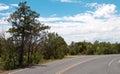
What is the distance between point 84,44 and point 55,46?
151 ft

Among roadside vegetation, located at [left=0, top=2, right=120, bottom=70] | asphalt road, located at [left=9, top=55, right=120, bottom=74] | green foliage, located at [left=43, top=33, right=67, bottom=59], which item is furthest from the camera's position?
green foliage, located at [left=43, top=33, right=67, bottom=59]

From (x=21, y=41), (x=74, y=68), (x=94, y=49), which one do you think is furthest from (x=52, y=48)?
(x=94, y=49)

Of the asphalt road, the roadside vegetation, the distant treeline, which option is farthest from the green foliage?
the distant treeline

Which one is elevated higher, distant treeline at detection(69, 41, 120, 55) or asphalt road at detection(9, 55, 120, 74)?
distant treeline at detection(69, 41, 120, 55)

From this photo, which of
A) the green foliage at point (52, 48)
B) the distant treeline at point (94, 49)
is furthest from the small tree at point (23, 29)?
the distant treeline at point (94, 49)

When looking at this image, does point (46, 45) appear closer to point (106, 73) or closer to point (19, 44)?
point (19, 44)

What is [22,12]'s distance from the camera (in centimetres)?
3909

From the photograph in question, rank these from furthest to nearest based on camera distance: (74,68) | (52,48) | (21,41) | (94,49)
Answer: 1. (94,49)
2. (52,48)
3. (21,41)
4. (74,68)

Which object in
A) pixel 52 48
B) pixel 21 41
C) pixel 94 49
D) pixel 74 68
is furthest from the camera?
pixel 94 49

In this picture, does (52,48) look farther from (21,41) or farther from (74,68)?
(74,68)

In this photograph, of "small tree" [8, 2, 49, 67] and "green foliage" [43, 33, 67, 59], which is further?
"green foliage" [43, 33, 67, 59]

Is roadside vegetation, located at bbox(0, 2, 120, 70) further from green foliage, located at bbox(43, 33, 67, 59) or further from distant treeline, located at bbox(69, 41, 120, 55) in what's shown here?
distant treeline, located at bbox(69, 41, 120, 55)

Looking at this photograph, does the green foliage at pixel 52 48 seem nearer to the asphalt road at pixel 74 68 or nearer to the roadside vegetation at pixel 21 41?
the roadside vegetation at pixel 21 41

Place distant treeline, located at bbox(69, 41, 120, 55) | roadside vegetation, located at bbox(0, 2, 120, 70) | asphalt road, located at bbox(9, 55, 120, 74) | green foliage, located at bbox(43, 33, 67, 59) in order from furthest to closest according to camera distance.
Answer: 1. distant treeline, located at bbox(69, 41, 120, 55)
2. green foliage, located at bbox(43, 33, 67, 59)
3. roadside vegetation, located at bbox(0, 2, 120, 70)
4. asphalt road, located at bbox(9, 55, 120, 74)
